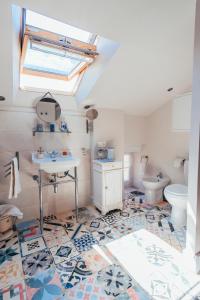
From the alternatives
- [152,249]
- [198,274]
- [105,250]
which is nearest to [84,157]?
[105,250]

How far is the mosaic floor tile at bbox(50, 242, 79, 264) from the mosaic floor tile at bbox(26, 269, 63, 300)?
0.52ft

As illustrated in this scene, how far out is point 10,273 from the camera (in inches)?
60.9

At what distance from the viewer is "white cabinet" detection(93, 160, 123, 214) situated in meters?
2.56

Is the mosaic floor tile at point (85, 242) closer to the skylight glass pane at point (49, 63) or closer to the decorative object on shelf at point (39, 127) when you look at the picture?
the decorative object on shelf at point (39, 127)

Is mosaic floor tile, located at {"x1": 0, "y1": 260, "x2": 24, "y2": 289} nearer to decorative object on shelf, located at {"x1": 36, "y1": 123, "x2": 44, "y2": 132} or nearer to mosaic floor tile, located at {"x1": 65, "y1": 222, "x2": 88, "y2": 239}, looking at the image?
mosaic floor tile, located at {"x1": 65, "y1": 222, "x2": 88, "y2": 239}

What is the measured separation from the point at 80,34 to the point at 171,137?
2.31m

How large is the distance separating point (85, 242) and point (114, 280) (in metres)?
0.60

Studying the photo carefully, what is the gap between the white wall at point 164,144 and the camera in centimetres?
296

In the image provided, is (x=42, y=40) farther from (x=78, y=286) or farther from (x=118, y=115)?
(x=78, y=286)

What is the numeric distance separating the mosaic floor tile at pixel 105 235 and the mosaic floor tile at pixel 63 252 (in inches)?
12.9

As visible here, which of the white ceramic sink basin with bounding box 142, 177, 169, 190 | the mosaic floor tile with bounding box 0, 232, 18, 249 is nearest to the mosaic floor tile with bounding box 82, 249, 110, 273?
the mosaic floor tile with bounding box 0, 232, 18, 249

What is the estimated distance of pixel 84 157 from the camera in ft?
9.48

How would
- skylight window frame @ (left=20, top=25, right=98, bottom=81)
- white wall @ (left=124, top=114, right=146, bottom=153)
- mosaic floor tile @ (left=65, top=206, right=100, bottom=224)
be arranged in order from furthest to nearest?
white wall @ (left=124, top=114, right=146, bottom=153) → mosaic floor tile @ (left=65, top=206, right=100, bottom=224) → skylight window frame @ (left=20, top=25, right=98, bottom=81)

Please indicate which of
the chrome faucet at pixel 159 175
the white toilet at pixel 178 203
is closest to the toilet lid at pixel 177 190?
the white toilet at pixel 178 203
